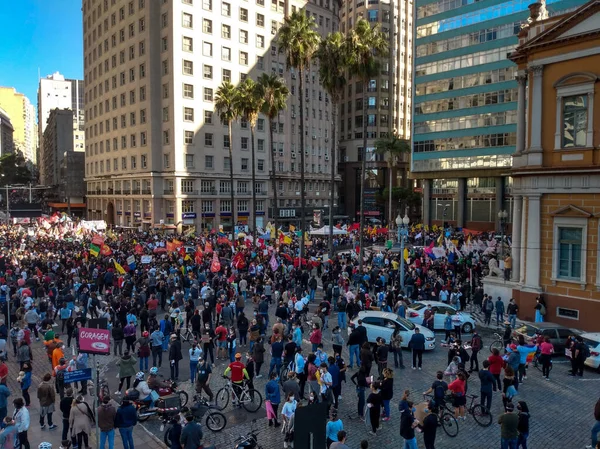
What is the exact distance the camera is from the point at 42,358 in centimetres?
1905

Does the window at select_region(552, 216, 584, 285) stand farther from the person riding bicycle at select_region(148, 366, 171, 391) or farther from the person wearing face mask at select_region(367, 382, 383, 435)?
the person riding bicycle at select_region(148, 366, 171, 391)

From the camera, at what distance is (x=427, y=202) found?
227ft

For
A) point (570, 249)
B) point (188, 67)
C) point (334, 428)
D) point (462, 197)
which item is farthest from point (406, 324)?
point (188, 67)

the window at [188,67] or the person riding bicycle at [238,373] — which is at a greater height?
the window at [188,67]

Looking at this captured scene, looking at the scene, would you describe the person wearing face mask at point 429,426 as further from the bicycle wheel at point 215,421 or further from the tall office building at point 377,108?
the tall office building at point 377,108

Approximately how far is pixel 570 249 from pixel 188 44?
189 ft

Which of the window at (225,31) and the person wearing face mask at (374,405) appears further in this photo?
the window at (225,31)

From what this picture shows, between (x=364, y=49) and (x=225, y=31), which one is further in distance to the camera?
(x=225, y=31)

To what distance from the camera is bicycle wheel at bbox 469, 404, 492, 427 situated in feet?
42.9

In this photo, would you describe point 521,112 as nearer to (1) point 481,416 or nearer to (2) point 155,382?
(1) point 481,416

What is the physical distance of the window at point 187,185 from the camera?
2623 inches

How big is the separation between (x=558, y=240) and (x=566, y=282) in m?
2.04

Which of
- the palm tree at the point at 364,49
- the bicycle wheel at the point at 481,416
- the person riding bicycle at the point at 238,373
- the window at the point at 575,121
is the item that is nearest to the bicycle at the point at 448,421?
the bicycle wheel at the point at 481,416

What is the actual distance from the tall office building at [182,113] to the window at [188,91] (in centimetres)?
14
